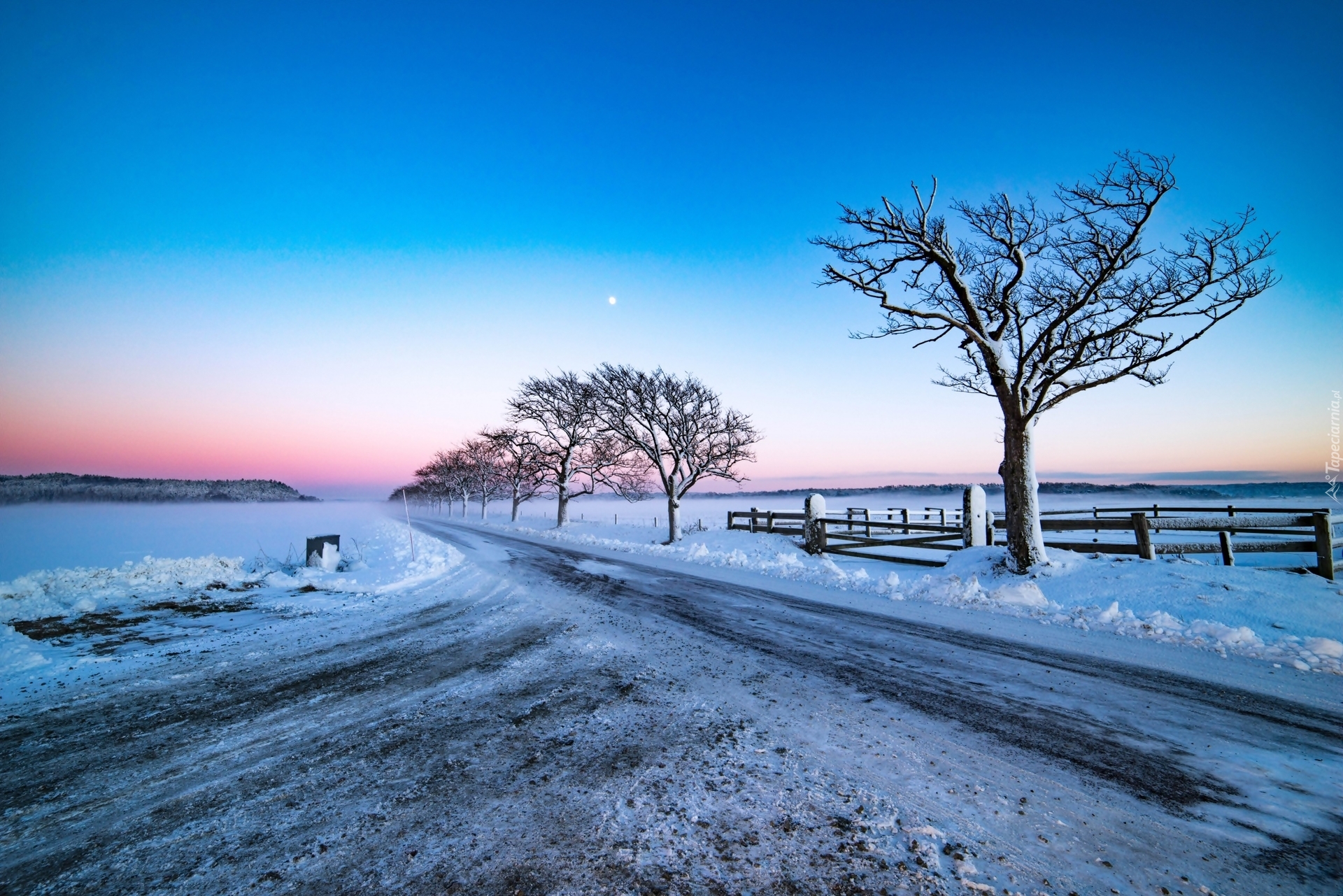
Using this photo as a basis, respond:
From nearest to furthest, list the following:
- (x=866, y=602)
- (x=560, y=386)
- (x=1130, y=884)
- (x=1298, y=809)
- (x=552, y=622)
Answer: (x=1130, y=884)
(x=1298, y=809)
(x=552, y=622)
(x=866, y=602)
(x=560, y=386)

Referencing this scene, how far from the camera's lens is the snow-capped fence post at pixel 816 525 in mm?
16125

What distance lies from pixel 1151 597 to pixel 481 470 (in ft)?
166

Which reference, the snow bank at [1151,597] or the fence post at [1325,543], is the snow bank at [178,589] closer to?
the snow bank at [1151,597]

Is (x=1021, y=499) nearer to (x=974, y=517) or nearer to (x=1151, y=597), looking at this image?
(x=1151, y=597)

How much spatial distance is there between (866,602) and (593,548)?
13529mm

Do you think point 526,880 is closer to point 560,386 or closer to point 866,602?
point 866,602

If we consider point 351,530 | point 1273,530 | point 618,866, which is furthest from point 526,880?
point 351,530

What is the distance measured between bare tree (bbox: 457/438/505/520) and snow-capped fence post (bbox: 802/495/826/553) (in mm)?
34880

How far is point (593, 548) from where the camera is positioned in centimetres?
2053

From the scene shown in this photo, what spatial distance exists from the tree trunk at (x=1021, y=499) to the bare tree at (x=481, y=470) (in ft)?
136

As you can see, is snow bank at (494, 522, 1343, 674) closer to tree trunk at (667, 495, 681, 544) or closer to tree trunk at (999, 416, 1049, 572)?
tree trunk at (999, 416, 1049, 572)

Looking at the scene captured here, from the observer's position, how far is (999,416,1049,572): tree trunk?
998 centimetres

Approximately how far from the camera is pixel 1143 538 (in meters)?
9.66

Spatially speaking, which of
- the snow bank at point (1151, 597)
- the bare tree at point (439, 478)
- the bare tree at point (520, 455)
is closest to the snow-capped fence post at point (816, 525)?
the snow bank at point (1151, 597)
